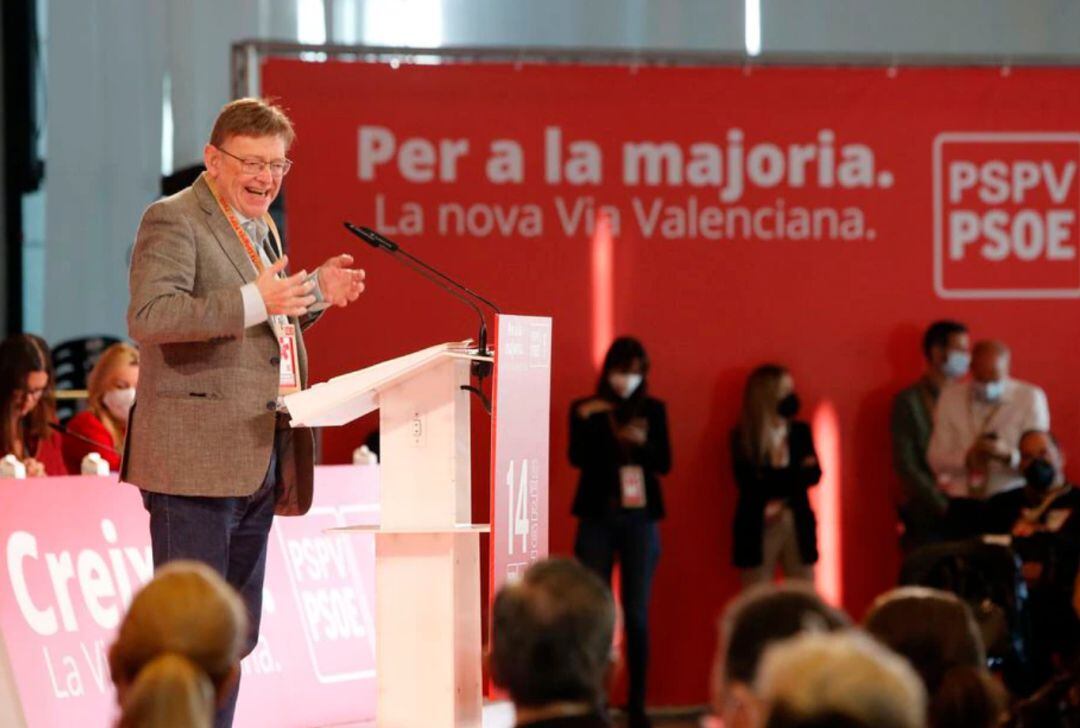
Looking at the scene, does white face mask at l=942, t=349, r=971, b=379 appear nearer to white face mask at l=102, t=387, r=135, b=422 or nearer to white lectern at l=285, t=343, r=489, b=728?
white face mask at l=102, t=387, r=135, b=422

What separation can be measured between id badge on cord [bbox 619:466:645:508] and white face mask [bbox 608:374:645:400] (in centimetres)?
31

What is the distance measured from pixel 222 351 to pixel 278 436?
0.85ft

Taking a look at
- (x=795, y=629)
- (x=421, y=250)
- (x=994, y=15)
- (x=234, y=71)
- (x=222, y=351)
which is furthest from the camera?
(x=994, y=15)

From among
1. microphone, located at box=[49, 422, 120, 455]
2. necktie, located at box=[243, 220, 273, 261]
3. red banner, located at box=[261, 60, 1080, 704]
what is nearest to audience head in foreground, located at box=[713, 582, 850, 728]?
necktie, located at box=[243, 220, 273, 261]

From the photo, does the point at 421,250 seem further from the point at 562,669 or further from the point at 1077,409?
the point at 562,669

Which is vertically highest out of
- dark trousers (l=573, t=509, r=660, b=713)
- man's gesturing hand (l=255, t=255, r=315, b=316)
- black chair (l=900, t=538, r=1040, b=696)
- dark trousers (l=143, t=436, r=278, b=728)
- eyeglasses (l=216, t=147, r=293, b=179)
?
eyeglasses (l=216, t=147, r=293, b=179)

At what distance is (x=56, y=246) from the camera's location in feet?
31.4

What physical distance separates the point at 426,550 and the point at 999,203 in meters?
4.62

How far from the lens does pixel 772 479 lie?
757 centimetres

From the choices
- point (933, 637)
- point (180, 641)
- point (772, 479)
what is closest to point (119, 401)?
point (772, 479)

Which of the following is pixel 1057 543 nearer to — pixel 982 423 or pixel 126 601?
pixel 982 423

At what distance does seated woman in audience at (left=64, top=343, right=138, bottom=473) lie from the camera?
20.5 feet

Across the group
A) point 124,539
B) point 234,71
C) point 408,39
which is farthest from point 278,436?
point 408,39

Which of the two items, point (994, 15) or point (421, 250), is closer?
point (421, 250)
